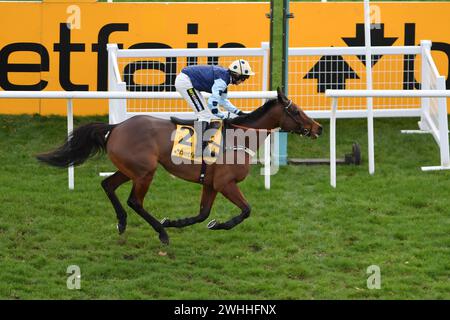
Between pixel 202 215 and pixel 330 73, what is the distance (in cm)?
355

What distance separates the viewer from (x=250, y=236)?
378 inches

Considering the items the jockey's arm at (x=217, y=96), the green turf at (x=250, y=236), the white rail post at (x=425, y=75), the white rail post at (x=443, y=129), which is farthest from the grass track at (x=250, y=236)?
the jockey's arm at (x=217, y=96)

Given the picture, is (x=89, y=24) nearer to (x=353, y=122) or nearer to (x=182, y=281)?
(x=353, y=122)

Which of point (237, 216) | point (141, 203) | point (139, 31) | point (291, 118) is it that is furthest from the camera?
point (139, 31)

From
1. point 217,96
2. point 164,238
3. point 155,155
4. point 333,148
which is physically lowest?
point 164,238

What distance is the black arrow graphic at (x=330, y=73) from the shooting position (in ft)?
40.4

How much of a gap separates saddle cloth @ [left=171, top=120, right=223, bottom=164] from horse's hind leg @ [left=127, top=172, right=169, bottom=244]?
0.30 metres

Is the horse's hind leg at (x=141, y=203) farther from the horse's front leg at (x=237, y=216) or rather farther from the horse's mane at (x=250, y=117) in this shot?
the horse's mane at (x=250, y=117)

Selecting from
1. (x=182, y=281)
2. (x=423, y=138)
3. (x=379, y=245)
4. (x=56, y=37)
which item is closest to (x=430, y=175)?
(x=423, y=138)

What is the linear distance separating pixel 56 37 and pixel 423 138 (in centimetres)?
412

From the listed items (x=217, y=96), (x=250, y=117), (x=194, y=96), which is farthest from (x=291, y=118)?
(x=194, y=96)

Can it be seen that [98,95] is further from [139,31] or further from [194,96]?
[139,31]

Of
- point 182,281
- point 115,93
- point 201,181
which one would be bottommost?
point 182,281

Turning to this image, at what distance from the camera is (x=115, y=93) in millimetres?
10469
